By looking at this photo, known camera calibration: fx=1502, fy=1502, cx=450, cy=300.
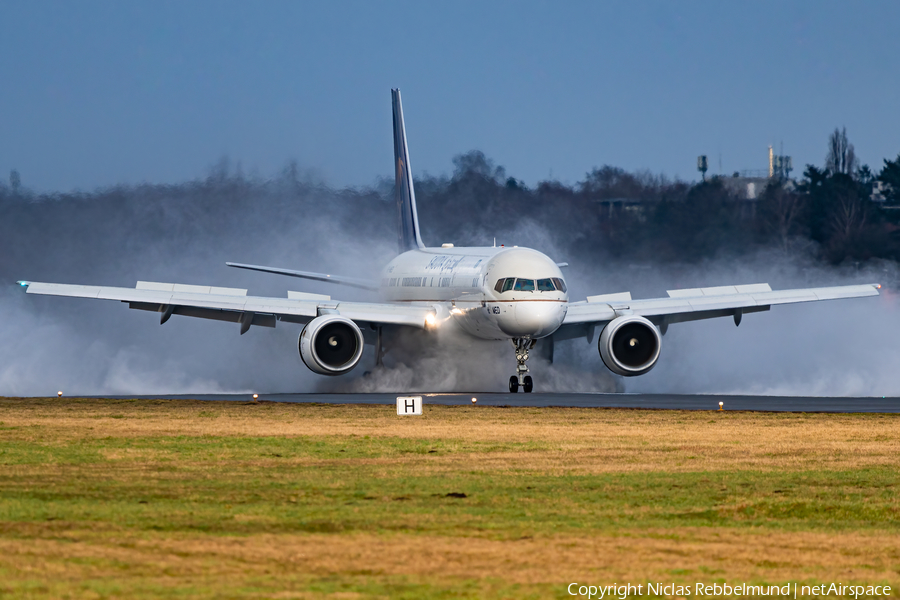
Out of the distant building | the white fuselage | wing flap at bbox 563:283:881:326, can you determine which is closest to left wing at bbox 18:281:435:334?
the white fuselage

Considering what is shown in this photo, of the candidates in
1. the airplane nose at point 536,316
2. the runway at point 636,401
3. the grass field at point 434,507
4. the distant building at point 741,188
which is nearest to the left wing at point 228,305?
the runway at point 636,401

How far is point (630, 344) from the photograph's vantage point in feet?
127

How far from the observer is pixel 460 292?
1566 inches

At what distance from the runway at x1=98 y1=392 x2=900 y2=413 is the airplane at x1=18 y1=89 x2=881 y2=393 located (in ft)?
6.13

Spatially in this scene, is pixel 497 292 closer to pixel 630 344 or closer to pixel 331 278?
pixel 630 344

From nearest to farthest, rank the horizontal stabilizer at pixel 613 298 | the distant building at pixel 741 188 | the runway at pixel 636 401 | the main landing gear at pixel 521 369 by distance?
1. the runway at pixel 636 401
2. the main landing gear at pixel 521 369
3. the horizontal stabilizer at pixel 613 298
4. the distant building at pixel 741 188

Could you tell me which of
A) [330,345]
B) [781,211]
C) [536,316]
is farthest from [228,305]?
[781,211]

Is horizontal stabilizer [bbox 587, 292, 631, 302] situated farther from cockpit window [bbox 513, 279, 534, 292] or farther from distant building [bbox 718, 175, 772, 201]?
distant building [bbox 718, 175, 772, 201]

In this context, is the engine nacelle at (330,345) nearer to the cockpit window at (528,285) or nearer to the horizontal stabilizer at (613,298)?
the cockpit window at (528,285)

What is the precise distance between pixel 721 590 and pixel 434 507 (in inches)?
187

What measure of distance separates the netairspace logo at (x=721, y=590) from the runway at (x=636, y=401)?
19.6m

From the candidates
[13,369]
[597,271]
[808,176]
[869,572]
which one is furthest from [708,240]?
[869,572]

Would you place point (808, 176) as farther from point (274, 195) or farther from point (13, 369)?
point (13, 369)

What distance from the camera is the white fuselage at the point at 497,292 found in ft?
121
